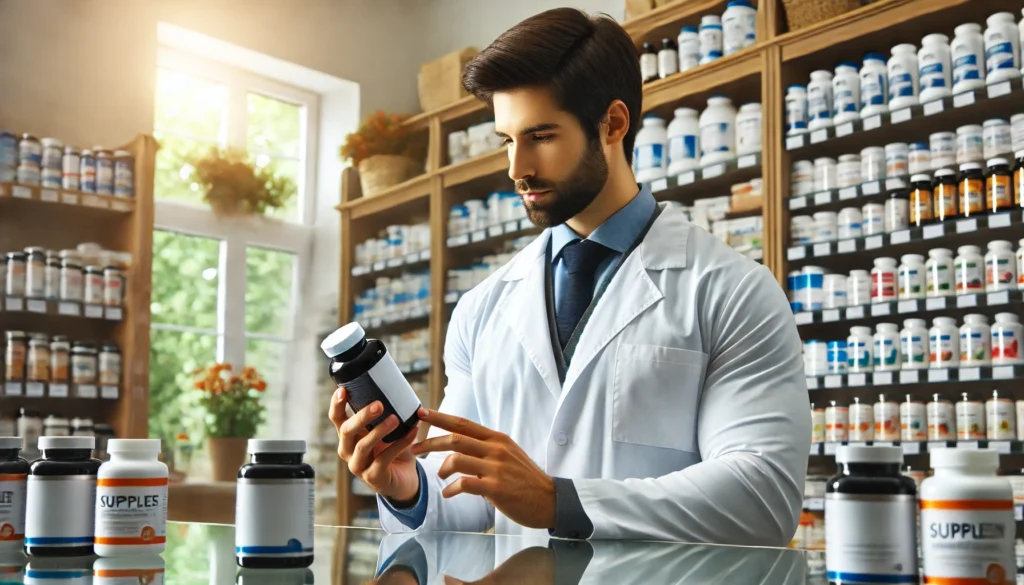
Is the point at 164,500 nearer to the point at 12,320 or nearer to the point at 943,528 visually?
the point at 943,528

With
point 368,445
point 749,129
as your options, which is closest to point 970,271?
point 749,129

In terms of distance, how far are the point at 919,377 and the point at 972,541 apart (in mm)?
3112

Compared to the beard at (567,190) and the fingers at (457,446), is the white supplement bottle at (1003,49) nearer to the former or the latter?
the beard at (567,190)

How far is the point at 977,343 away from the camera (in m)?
3.72

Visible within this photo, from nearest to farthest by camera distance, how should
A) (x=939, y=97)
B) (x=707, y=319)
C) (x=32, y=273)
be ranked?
(x=707, y=319), (x=939, y=97), (x=32, y=273)

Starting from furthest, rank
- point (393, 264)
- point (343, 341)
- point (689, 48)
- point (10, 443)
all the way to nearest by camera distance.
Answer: point (393, 264), point (689, 48), point (10, 443), point (343, 341)

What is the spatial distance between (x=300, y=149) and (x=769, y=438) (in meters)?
6.23

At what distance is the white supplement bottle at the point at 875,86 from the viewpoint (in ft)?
13.4

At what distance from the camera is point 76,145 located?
6141 millimetres

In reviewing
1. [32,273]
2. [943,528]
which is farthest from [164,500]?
[32,273]

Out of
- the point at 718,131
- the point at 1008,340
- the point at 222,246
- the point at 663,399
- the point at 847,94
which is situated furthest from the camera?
the point at 222,246

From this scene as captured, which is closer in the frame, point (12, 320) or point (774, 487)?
point (774, 487)

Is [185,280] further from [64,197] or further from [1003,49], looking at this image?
[1003,49]

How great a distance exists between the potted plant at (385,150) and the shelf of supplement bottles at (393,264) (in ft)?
1.41
